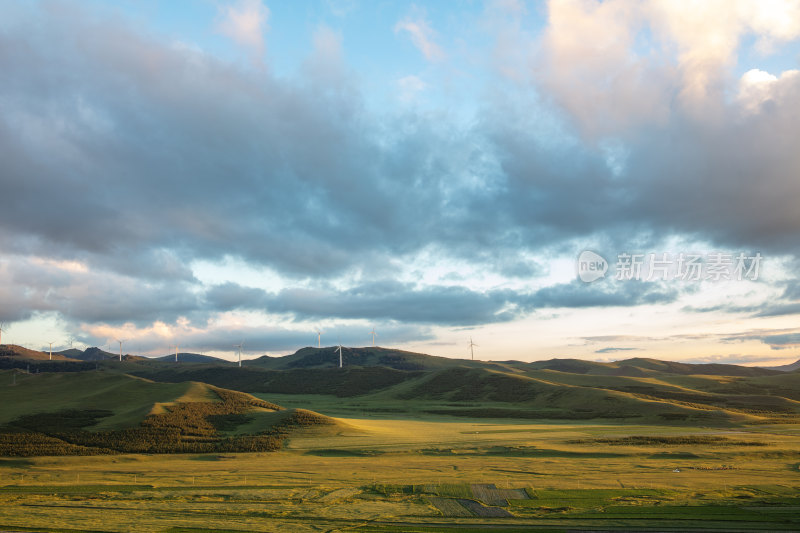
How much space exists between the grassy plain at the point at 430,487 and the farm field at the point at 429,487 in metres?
0.19

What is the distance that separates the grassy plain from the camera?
49.7 m

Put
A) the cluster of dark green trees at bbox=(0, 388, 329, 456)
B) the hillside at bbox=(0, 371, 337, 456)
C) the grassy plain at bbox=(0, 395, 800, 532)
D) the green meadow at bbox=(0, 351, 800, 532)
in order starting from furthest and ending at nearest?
the hillside at bbox=(0, 371, 337, 456)
the cluster of dark green trees at bbox=(0, 388, 329, 456)
the green meadow at bbox=(0, 351, 800, 532)
the grassy plain at bbox=(0, 395, 800, 532)

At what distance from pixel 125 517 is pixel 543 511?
131 feet

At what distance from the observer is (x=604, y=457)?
89.1 metres

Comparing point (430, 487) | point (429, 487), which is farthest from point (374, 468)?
point (430, 487)

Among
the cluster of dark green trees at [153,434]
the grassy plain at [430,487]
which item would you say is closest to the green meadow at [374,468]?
the grassy plain at [430,487]

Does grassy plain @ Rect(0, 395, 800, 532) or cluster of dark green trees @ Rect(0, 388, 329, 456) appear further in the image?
cluster of dark green trees @ Rect(0, 388, 329, 456)

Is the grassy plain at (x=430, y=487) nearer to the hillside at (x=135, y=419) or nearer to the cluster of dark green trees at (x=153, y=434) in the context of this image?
the cluster of dark green trees at (x=153, y=434)

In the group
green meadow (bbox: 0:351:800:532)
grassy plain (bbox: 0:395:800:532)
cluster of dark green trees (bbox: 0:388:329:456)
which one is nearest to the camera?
grassy plain (bbox: 0:395:800:532)

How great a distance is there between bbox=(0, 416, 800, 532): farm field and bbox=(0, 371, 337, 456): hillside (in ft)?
28.5

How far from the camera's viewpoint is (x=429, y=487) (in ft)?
213

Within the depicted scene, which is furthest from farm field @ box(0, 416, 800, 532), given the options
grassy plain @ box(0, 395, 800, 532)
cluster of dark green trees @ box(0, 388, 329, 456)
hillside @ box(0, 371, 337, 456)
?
hillside @ box(0, 371, 337, 456)

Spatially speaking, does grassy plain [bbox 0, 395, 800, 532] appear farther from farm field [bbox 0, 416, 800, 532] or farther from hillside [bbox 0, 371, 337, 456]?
hillside [bbox 0, 371, 337, 456]

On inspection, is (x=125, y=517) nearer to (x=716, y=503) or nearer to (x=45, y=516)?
(x=45, y=516)
